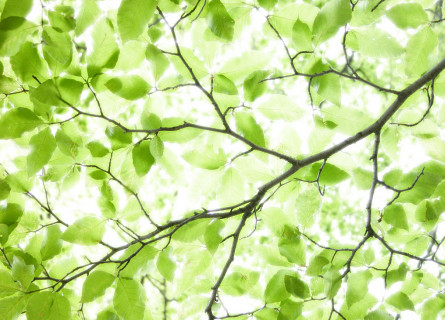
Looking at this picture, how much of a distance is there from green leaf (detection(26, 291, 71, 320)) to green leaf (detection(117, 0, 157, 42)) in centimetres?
69

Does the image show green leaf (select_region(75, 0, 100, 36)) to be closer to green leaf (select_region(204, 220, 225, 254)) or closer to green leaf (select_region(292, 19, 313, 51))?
green leaf (select_region(292, 19, 313, 51))

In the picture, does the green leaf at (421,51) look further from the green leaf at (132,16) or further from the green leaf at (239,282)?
the green leaf at (239,282)

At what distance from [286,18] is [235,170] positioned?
456mm

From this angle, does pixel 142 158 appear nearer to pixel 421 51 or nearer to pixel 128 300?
pixel 128 300

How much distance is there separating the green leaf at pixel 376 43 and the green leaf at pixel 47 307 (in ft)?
3.51

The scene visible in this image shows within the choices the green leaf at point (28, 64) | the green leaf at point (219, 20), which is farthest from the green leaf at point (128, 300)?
the green leaf at point (219, 20)

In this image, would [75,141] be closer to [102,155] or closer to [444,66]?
[102,155]

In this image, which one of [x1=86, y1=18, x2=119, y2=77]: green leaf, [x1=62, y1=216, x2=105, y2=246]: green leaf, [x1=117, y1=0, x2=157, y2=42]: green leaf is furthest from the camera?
[x1=62, y1=216, x2=105, y2=246]: green leaf

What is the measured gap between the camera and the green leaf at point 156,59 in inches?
34.9

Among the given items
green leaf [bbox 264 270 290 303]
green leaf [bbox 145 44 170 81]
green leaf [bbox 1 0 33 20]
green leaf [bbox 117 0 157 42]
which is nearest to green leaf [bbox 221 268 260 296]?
green leaf [bbox 264 270 290 303]

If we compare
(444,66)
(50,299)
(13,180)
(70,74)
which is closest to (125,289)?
(50,299)

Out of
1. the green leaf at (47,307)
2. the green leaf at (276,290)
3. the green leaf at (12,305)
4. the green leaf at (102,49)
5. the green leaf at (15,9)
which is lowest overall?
the green leaf at (12,305)

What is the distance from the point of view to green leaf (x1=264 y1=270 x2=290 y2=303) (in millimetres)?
1077

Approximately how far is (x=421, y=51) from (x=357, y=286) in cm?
66
